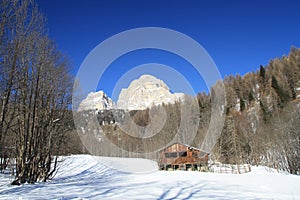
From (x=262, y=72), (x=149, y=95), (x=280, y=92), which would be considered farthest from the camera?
(x=262, y=72)

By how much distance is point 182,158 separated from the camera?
30422 millimetres

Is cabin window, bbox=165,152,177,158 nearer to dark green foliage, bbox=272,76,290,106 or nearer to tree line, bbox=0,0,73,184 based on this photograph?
tree line, bbox=0,0,73,184

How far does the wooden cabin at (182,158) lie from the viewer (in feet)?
99.6

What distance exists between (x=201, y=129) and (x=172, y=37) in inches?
828

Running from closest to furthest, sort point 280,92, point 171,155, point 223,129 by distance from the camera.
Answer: point 171,155, point 223,129, point 280,92

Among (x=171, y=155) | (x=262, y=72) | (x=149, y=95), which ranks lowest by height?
(x=171, y=155)

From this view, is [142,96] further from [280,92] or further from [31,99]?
[280,92]

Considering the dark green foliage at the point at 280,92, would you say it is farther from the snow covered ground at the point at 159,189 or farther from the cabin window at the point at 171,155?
the snow covered ground at the point at 159,189

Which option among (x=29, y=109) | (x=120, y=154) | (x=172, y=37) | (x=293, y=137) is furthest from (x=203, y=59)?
(x=120, y=154)

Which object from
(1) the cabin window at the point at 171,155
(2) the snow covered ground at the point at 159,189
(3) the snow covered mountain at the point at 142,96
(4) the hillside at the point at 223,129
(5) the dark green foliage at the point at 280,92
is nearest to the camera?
(2) the snow covered ground at the point at 159,189

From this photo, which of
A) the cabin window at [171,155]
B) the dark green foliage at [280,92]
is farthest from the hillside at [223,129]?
the cabin window at [171,155]

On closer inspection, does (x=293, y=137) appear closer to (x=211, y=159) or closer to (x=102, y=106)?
(x=211, y=159)

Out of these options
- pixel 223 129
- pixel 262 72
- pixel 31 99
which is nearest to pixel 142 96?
pixel 223 129

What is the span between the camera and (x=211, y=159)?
3419 cm
